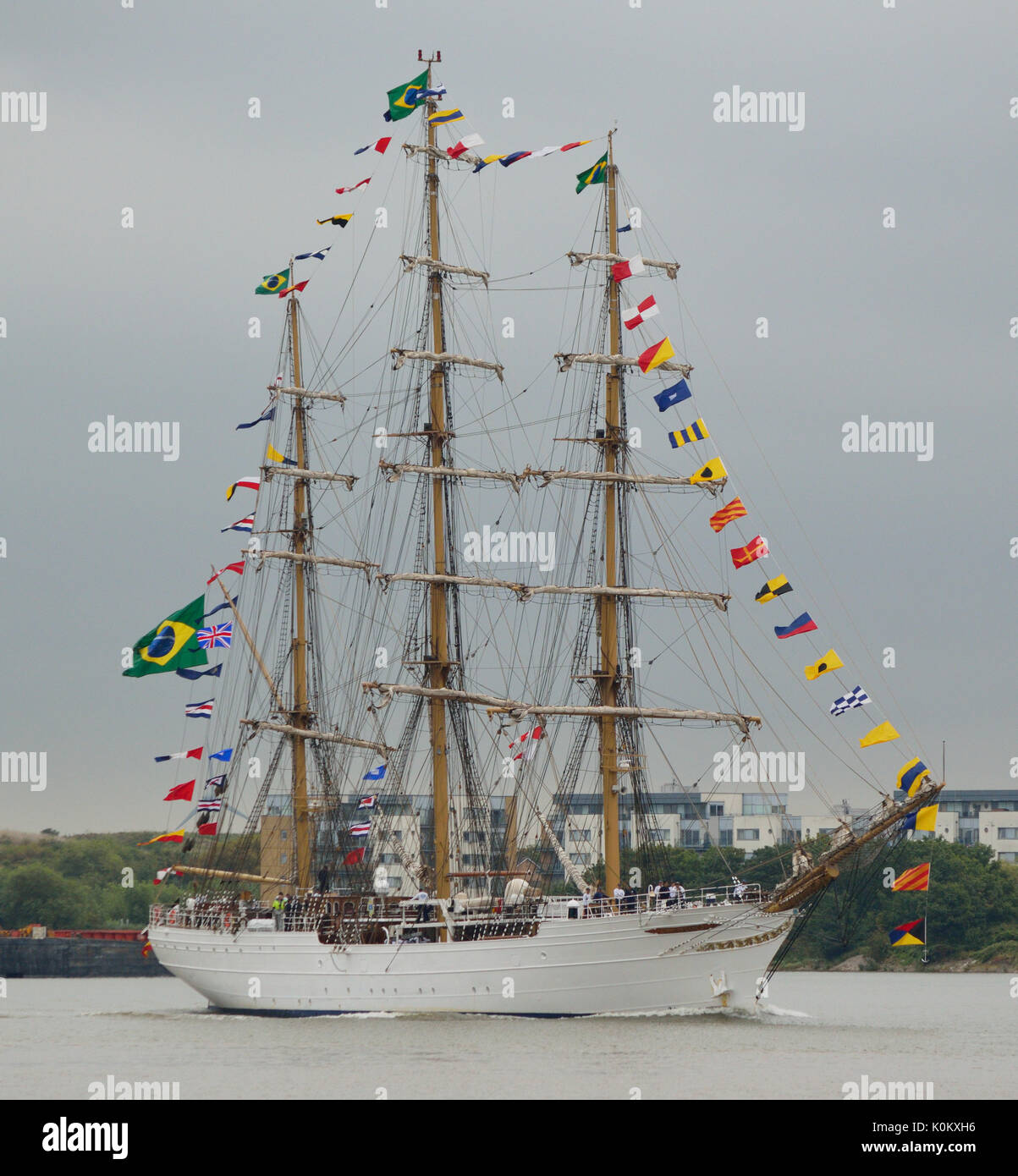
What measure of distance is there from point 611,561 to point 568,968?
17.1 m

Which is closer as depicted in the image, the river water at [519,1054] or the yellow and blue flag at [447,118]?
the river water at [519,1054]

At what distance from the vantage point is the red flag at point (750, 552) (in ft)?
234

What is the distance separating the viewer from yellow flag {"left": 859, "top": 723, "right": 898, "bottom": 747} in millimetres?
67750

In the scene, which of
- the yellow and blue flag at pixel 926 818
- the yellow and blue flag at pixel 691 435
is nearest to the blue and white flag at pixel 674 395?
the yellow and blue flag at pixel 691 435

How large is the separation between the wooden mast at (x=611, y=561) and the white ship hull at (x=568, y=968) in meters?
7.34

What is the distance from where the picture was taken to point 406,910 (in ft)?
252

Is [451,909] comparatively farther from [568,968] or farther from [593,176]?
[593,176]

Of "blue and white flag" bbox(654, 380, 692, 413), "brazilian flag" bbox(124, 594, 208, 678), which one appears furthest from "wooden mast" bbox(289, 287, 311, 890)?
"blue and white flag" bbox(654, 380, 692, 413)

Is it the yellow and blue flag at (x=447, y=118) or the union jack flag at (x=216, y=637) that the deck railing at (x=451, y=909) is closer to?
the union jack flag at (x=216, y=637)

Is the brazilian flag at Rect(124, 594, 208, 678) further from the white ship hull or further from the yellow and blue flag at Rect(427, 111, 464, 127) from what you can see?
the yellow and blue flag at Rect(427, 111, 464, 127)

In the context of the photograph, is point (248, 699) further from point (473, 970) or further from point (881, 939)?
point (881, 939)
